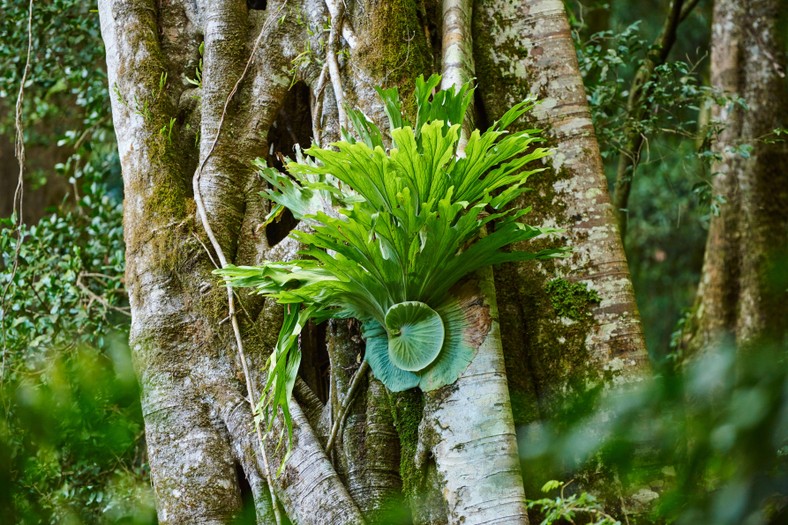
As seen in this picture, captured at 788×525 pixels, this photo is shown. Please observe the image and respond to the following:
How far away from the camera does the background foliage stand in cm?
74

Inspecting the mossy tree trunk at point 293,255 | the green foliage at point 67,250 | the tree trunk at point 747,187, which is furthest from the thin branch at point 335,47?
the tree trunk at point 747,187

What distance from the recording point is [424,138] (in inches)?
82.5

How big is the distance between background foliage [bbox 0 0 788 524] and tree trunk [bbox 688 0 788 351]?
1.19ft

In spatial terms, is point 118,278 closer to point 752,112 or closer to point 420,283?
point 420,283

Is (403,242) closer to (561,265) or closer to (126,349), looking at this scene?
(561,265)

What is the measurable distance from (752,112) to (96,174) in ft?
13.1

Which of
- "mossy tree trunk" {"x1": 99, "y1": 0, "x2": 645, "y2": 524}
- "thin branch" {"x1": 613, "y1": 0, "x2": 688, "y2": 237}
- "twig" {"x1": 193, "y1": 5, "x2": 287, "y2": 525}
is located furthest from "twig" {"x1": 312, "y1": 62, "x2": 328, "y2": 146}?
"thin branch" {"x1": 613, "y1": 0, "x2": 688, "y2": 237}

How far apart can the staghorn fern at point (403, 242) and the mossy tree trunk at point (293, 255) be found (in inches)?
5.5

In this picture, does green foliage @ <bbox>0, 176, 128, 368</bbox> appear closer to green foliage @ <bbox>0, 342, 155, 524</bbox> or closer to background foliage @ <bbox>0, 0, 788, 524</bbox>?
background foliage @ <bbox>0, 0, 788, 524</bbox>

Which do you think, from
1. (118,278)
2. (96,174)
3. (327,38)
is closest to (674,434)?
(327,38)

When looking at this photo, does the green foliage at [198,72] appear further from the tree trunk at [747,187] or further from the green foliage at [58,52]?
the tree trunk at [747,187]

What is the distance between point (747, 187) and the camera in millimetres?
4945

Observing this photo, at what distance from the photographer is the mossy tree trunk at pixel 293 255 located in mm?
2449

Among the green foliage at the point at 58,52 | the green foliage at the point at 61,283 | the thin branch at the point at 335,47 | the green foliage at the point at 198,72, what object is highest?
the green foliage at the point at 58,52
